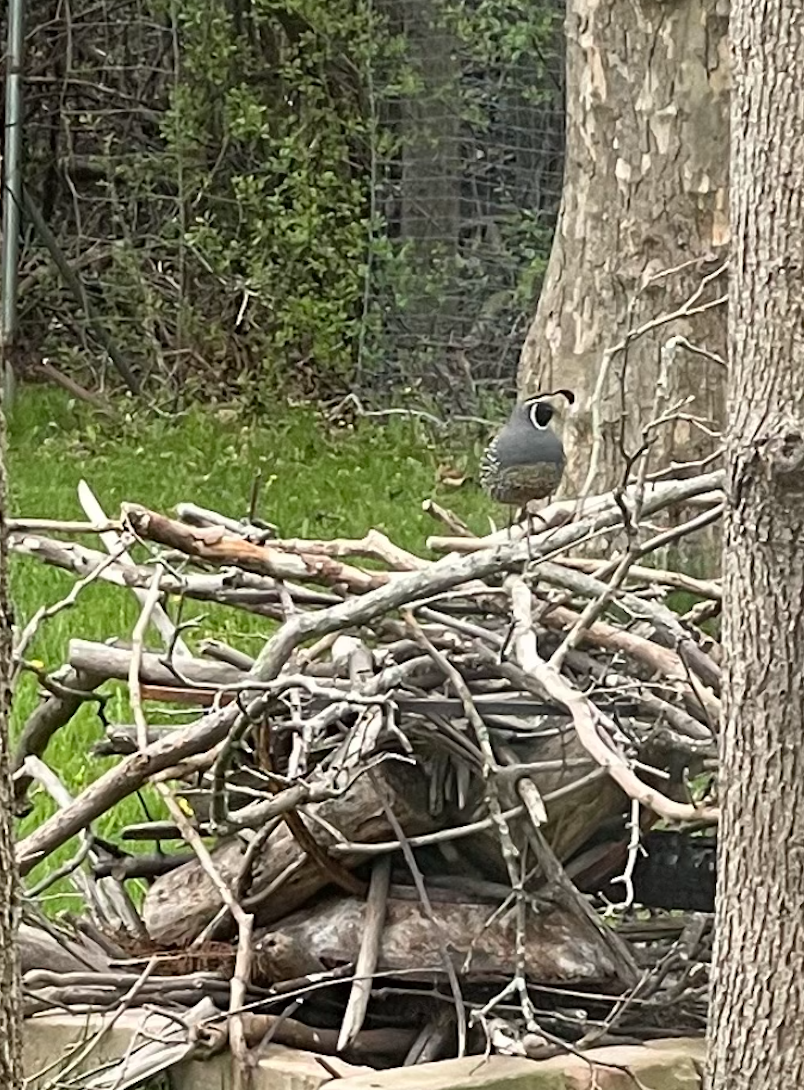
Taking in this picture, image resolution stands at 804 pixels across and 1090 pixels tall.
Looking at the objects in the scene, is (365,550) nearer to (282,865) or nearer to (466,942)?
(282,865)

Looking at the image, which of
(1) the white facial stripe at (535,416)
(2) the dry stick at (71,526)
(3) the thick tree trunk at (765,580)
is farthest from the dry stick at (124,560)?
(3) the thick tree trunk at (765,580)

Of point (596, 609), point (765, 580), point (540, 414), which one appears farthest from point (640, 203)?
point (765, 580)

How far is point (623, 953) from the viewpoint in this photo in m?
2.95

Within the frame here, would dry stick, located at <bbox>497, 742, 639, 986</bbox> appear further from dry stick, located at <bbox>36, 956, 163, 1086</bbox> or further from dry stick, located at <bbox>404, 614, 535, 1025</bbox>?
dry stick, located at <bbox>36, 956, 163, 1086</bbox>

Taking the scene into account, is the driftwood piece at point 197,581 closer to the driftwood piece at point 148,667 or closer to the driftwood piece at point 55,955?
the driftwood piece at point 148,667

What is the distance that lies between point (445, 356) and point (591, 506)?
20.8ft

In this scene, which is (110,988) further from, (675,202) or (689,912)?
(675,202)

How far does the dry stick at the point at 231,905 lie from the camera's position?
111 inches

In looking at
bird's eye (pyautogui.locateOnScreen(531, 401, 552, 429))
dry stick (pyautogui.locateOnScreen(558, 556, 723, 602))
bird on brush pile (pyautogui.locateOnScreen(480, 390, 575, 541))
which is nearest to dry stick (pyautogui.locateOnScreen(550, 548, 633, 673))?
dry stick (pyautogui.locateOnScreen(558, 556, 723, 602))

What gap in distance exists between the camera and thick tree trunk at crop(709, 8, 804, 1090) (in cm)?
222

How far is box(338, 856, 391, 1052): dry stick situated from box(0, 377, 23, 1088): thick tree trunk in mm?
1207

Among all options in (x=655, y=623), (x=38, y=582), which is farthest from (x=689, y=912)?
(x=38, y=582)

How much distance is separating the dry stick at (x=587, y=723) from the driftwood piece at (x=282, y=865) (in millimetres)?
298

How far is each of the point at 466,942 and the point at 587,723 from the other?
19.4 inches
